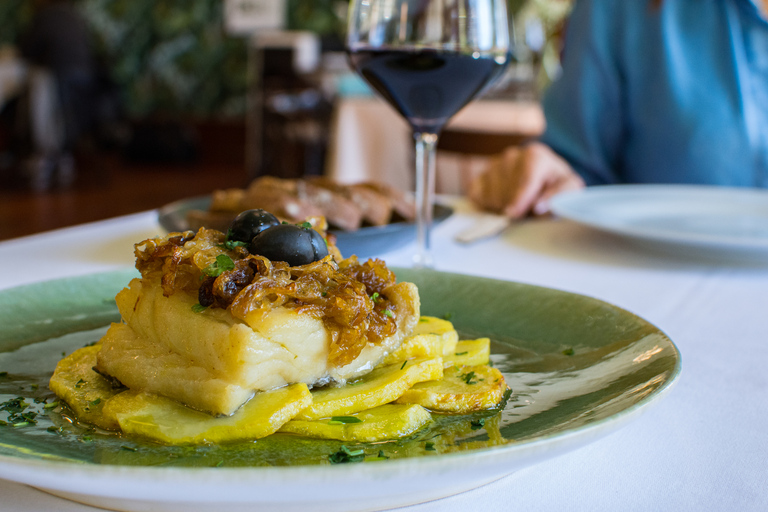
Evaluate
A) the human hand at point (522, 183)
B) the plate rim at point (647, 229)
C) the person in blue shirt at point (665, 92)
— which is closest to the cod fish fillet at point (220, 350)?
the plate rim at point (647, 229)

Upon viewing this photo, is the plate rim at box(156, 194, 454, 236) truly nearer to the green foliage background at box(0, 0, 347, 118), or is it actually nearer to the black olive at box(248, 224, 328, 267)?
the black olive at box(248, 224, 328, 267)

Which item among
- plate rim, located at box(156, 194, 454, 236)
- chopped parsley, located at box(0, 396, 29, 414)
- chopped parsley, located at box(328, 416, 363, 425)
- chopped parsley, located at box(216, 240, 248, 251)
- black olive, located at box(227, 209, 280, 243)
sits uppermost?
black olive, located at box(227, 209, 280, 243)

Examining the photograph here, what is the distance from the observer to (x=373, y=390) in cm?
57

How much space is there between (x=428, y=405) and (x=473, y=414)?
0.12 feet

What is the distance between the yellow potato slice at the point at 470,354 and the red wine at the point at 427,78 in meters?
0.49

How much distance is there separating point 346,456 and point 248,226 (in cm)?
26

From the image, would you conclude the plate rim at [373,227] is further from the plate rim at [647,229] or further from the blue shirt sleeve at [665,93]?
the blue shirt sleeve at [665,93]

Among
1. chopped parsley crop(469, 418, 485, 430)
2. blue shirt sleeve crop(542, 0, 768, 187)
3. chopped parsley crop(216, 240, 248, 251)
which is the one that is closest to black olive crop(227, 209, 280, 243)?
chopped parsley crop(216, 240, 248, 251)

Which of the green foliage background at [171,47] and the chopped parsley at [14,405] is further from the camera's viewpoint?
the green foliage background at [171,47]

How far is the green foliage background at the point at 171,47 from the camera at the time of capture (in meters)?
10.0

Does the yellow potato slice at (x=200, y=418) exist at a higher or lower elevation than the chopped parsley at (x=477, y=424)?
higher

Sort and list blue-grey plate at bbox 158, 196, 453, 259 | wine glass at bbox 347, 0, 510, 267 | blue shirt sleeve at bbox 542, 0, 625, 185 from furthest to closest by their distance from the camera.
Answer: blue shirt sleeve at bbox 542, 0, 625, 185 → blue-grey plate at bbox 158, 196, 453, 259 → wine glass at bbox 347, 0, 510, 267

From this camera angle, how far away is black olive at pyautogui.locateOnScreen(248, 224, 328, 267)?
61 centimetres

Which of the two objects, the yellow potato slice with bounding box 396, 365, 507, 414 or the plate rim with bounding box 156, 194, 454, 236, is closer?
the yellow potato slice with bounding box 396, 365, 507, 414
